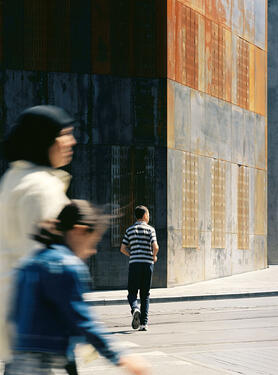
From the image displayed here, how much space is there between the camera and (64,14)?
18453 millimetres

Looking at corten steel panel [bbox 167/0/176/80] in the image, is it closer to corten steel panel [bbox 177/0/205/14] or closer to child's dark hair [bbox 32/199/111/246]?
corten steel panel [bbox 177/0/205/14]

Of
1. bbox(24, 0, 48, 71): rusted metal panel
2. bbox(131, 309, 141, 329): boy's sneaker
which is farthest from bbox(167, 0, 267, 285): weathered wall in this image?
bbox(131, 309, 141, 329): boy's sneaker

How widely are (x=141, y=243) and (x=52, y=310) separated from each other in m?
7.90

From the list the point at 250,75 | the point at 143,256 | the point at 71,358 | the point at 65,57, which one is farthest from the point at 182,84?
the point at 71,358

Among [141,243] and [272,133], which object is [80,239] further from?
[272,133]

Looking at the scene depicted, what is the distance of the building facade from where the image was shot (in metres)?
18.2

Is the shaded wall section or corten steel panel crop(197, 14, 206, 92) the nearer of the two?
the shaded wall section

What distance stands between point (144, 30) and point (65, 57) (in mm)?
2134

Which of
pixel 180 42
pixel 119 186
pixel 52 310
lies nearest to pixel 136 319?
pixel 119 186

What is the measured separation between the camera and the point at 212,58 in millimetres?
21891

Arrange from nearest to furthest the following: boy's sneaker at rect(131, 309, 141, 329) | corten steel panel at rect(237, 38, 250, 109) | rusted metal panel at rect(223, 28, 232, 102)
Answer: boy's sneaker at rect(131, 309, 141, 329), rusted metal panel at rect(223, 28, 232, 102), corten steel panel at rect(237, 38, 250, 109)

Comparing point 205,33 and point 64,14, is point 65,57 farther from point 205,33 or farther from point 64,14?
point 205,33

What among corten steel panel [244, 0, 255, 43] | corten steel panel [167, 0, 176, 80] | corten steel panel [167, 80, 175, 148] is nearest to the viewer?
corten steel panel [167, 80, 175, 148]

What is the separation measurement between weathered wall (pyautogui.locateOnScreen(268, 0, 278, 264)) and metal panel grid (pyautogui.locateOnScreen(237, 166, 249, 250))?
23.5ft
